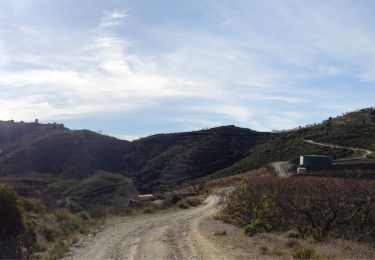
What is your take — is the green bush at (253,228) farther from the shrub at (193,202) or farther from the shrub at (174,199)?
the shrub at (174,199)

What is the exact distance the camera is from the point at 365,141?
73.8 metres

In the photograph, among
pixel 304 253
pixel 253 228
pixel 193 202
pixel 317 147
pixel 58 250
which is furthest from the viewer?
pixel 317 147

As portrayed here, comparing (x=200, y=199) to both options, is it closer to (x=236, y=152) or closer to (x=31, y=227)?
(x=31, y=227)

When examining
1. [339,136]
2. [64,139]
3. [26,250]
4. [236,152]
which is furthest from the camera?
[236,152]

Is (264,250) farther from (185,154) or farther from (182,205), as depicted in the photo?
(185,154)

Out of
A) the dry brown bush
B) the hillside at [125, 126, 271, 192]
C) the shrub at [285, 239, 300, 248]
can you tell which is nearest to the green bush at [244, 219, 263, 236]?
the dry brown bush

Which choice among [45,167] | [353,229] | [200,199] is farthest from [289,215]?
[45,167]

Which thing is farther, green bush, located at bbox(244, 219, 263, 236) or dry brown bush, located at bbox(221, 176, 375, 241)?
green bush, located at bbox(244, 219, 263, 236)

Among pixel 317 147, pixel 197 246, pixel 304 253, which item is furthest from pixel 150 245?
pixel 317 147

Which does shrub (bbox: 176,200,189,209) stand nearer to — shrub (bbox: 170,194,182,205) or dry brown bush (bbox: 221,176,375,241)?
shrub (bbox: 170,194,182,205)

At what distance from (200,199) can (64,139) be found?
54.1m

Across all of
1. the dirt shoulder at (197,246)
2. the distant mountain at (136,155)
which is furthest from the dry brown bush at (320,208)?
the distant mountain at (136,155)

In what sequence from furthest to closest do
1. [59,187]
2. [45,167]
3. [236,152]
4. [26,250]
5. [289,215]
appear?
1. [236,152]
2. [45,167]
3. [59,187]
4. [289,215]
5. [26,250]

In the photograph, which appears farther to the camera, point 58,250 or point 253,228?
point 253,228
